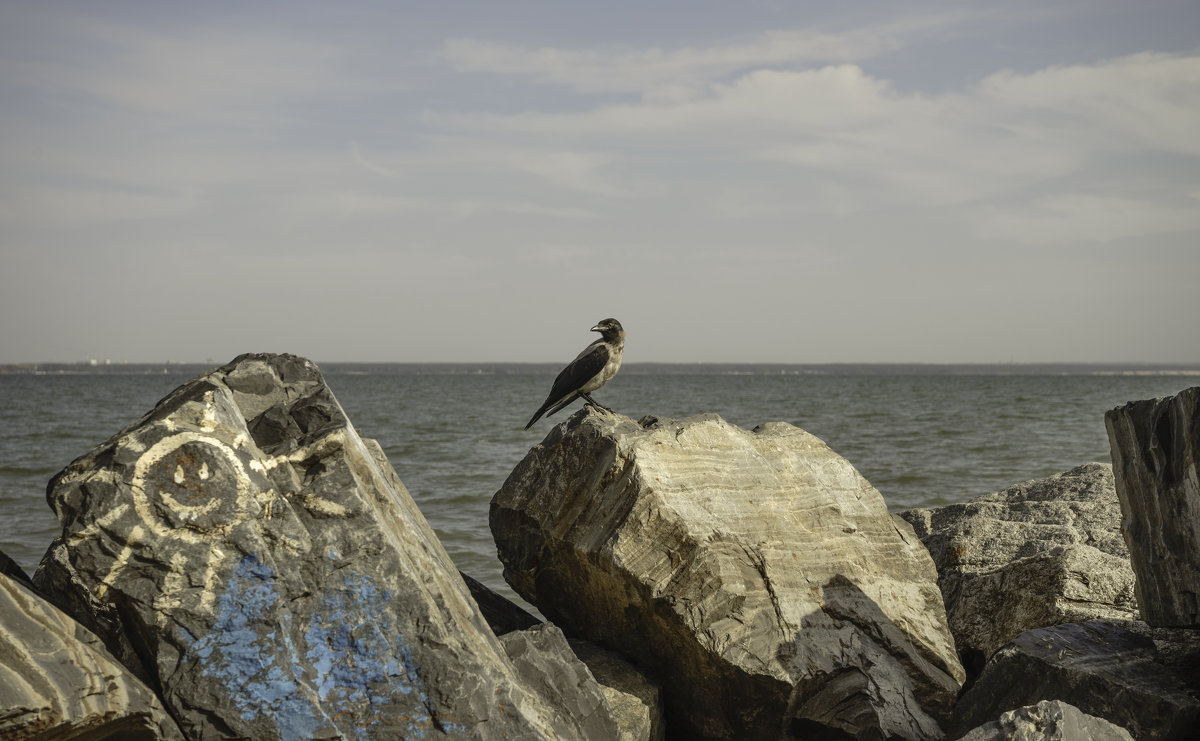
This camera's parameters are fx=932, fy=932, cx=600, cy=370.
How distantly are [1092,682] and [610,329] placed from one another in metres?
4.49

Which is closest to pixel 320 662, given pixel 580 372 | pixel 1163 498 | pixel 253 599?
pixel 253 599

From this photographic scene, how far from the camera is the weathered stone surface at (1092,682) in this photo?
399 cm

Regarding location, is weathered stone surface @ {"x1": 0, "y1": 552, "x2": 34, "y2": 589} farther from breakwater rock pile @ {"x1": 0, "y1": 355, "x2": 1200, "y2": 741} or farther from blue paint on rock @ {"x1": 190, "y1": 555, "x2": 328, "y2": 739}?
blue paint on rock @ {"x1": 190, "y1": 555, "x2": 328, "y2": 739}

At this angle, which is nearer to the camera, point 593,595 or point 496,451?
point 593,595

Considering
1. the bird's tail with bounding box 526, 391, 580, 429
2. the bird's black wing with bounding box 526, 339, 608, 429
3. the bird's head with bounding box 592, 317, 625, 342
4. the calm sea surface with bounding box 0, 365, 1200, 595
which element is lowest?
the calm sea surface with bounding box 0, 365, 1200, 595

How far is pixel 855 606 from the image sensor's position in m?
5.21

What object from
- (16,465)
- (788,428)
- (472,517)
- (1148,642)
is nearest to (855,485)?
(788,428)

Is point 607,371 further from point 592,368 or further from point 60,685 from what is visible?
point 60,685

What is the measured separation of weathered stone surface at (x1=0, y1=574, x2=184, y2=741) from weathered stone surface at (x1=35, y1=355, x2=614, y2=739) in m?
0.08

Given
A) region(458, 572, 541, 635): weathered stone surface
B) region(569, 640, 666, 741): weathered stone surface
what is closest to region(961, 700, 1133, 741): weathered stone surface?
region(569, 640, 666, 741): weathered stone surface

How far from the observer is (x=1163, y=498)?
4289 millimetres

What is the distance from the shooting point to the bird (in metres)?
7.42

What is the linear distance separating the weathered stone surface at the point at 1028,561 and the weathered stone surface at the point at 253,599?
11.2 ft

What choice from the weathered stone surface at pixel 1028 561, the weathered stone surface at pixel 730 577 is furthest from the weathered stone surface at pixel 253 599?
the weathered stone surface at pixel 1028 561
